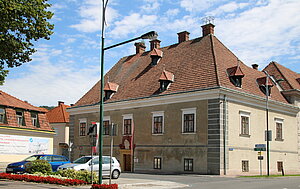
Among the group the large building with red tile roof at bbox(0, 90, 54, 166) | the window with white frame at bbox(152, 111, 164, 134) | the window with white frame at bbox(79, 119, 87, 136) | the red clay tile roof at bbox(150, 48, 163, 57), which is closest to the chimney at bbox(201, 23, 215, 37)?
the red clay tile roof at bbox(150, 48, 163, 57)

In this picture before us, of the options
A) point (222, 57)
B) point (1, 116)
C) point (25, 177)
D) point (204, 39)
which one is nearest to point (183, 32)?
point (204, 39)

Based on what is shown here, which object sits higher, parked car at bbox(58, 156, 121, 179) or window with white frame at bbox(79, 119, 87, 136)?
window with white frame at bbox(79, 119, 87, 136)

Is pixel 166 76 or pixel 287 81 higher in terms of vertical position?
pixel 287 81

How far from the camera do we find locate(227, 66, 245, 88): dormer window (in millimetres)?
33500

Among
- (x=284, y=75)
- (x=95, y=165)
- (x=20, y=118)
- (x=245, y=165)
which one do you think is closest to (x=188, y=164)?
(x=245, y=165)

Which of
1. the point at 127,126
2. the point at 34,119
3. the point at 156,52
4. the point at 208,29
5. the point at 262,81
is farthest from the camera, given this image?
the point at 156,52

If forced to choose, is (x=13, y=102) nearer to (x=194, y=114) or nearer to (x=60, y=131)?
(x=194, y=114)

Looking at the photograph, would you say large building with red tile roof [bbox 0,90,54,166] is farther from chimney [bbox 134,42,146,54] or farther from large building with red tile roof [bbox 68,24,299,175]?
chimney [bbox 134,42,146,54]

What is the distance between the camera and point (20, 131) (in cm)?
3834

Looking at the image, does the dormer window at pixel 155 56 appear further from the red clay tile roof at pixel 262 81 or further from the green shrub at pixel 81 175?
the green shrub at pixel 81 175

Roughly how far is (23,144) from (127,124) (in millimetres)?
10545

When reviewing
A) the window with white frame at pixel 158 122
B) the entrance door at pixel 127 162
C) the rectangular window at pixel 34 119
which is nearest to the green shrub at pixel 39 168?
the window with white frame at pixel 158 122

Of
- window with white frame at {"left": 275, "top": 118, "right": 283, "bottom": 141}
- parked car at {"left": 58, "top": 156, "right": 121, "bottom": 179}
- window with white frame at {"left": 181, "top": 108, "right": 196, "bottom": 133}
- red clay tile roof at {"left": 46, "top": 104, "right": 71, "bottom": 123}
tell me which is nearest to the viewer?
parked car at {"left": 58, "top": 156, "right": 121, "bottom": 179}

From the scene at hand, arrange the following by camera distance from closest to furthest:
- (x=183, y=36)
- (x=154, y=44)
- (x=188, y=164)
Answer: (x=188, y=164) → (x=183, y=36) → (x=154, y=44)
